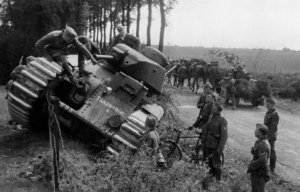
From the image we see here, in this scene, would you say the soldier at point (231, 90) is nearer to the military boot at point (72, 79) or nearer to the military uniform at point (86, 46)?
the military uniform at point (86, 46)

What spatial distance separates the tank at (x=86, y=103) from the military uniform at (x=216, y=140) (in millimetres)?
1389

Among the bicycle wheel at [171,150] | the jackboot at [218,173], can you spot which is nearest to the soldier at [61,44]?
the bicycle wheel at [171,150]

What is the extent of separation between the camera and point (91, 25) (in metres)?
51.4

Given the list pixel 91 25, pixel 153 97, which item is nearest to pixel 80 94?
pixel 153 97

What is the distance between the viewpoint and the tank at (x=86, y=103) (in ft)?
27.6

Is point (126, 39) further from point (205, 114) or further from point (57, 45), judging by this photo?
point (205, 114)

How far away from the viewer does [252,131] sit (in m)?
14.3

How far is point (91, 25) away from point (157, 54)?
41318mm

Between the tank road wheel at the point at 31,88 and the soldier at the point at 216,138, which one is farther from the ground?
the tank road wheel at the point at 31,88

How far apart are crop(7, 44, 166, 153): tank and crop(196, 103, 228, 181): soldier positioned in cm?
139

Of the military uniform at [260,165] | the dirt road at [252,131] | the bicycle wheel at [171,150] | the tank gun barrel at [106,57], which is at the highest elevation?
the tank gun barrel at [106,57]

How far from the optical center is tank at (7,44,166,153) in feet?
27.6

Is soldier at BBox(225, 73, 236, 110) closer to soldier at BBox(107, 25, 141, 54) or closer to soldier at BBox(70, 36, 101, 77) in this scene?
soldier at BBox(107, 25, 141, 54)

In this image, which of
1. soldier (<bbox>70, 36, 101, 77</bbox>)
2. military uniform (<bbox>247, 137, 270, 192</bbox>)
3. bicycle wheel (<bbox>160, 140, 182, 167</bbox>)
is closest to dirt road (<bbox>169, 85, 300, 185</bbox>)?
military uniform (<bbox>247, 137, 270, 192</bbox>)
